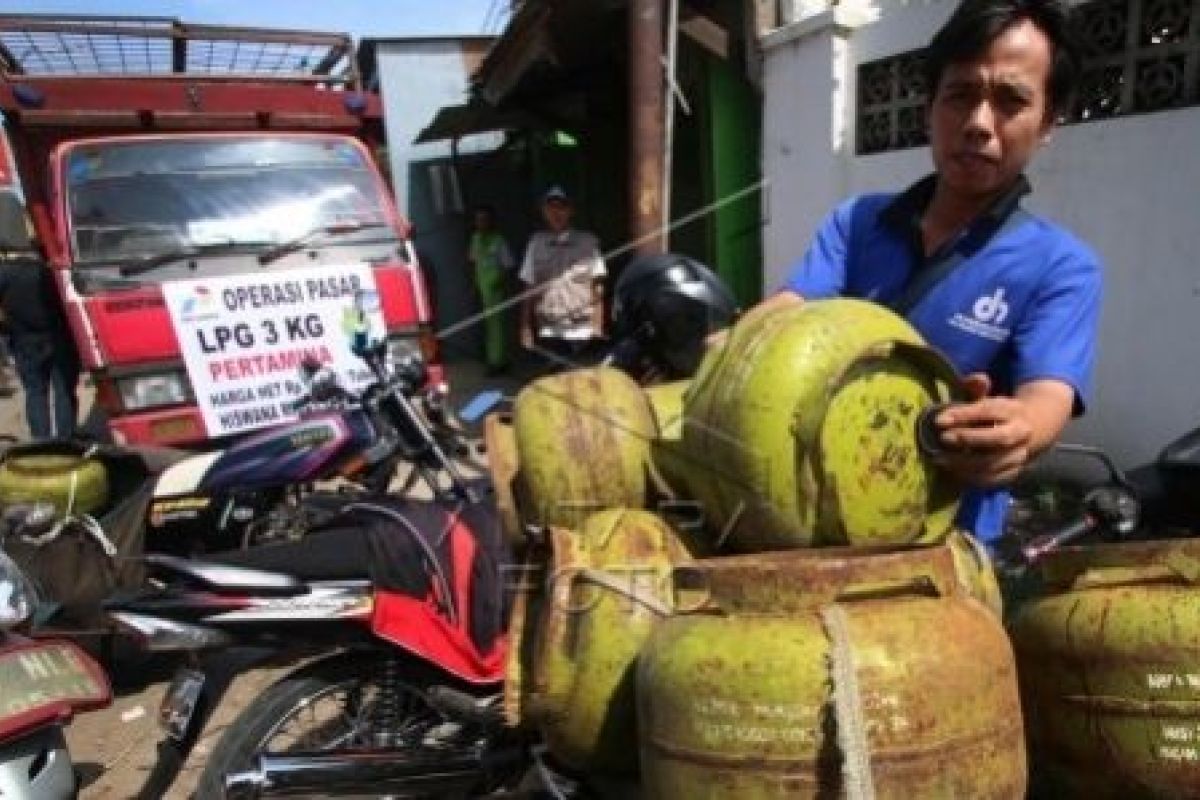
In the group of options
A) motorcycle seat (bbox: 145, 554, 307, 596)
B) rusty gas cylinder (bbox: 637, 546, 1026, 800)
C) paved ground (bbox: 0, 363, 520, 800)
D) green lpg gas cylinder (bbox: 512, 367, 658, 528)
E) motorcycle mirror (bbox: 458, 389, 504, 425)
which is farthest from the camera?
paved ground (bbox: 0, 363, 520, 800)

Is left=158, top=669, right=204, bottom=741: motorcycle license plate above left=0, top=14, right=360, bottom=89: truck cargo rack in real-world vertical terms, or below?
below

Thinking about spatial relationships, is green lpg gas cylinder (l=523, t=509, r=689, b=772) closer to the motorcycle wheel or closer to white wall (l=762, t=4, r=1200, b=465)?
the motorcycle wheel

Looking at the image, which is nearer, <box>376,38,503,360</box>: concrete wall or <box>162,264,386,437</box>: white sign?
<box>162,264,386,437</box>: white sign

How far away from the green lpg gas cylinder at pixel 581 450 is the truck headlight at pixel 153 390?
3438 millimetres

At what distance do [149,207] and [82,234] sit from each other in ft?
1.05

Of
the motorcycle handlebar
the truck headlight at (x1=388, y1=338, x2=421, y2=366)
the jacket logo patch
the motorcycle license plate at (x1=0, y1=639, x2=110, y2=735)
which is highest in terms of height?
the jacket logo patch

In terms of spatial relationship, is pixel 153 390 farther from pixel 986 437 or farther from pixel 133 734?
pixel 986 437

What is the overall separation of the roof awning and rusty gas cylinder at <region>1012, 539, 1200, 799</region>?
9.80 metres

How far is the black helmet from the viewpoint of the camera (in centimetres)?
184

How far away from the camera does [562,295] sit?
11.9ft

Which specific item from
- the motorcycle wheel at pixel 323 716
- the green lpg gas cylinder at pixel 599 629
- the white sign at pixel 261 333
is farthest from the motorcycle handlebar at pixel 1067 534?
the white sign at pixel 261 333

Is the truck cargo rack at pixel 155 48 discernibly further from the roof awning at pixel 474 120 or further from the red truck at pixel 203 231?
the roof awning at pixel 474 120

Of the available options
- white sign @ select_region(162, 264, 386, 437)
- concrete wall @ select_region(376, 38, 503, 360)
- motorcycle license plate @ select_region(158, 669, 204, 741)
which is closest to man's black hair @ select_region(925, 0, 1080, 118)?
motorcycle license plate @ select_region(158, 669, 204, 741)

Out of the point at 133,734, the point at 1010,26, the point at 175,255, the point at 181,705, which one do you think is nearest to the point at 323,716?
the point at 181,705
